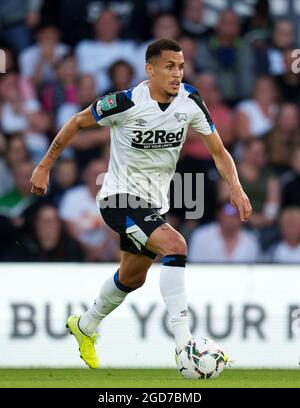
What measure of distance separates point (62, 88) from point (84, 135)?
0.74m

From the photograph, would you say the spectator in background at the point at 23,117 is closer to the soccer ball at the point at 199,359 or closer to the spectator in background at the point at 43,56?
the spectator in background at the point at 43,56

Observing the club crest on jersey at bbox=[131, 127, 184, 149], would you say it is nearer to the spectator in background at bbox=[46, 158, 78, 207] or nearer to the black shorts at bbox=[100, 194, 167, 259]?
the black shorts at bbox=[100, 194, 167, 259]

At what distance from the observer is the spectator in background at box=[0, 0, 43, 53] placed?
47.6ft

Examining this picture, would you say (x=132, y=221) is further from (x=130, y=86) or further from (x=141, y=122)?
(x=130, y=86)

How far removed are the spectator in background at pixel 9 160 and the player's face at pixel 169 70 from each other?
4946 mm

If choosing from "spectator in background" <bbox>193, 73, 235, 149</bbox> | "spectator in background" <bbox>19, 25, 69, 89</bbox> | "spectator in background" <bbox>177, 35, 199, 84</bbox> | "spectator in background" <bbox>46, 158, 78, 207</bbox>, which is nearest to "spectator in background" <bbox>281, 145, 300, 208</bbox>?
"spectator in background" <bbox>193, 73, 235, 149</bbox>

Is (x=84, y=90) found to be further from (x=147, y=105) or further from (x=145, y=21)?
(x=147, y=105)

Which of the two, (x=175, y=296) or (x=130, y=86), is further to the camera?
(x=130, y=86)

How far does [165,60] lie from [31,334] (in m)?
3.35

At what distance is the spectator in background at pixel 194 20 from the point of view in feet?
47.4

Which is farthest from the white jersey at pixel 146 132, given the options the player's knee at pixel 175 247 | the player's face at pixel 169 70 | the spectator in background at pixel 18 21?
the spectator in background at pixel 18 21

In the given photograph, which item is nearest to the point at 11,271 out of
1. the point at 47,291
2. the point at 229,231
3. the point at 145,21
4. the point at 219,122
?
the point at 47,291

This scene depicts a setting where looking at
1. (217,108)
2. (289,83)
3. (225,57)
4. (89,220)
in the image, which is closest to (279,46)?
(289,83)

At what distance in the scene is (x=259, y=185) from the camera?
13.4 m
